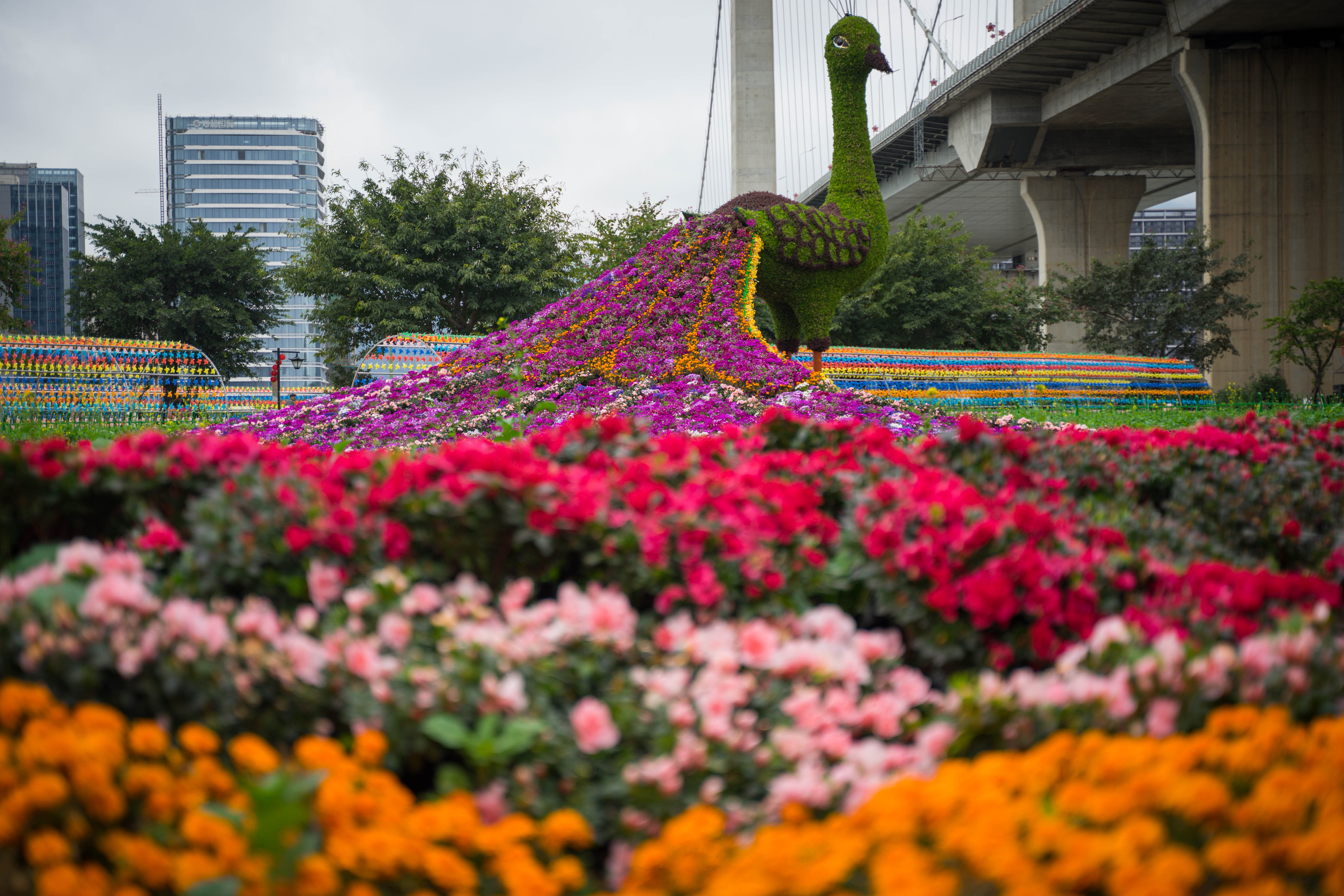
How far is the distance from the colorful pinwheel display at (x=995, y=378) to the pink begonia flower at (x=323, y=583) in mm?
14572

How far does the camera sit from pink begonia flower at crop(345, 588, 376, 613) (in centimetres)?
172

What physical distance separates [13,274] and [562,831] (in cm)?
2941

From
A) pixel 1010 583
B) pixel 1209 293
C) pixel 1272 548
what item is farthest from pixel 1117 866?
pixel 1209 293

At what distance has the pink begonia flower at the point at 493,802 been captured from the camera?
1400 millimetres

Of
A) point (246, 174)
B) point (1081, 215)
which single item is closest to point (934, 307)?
point (1081, 215)

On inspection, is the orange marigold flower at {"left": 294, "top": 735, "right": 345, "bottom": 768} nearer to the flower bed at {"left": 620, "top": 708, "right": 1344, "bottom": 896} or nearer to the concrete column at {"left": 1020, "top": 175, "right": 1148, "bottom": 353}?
the flower bed at {"left": 620, "top": 708, "right": 1344, "bottom": 896}

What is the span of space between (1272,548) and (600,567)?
215cm

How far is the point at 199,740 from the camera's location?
1.33 meters

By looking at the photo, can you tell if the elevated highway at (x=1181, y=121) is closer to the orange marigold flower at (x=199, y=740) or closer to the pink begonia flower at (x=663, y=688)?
the pink begonia flower at (x=663, y=688)

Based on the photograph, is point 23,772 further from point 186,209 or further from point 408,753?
point 186,209

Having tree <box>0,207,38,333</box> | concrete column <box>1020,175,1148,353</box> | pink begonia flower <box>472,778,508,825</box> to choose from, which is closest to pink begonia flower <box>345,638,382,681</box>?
pink begonia flower <box>472,778,508,825</box>

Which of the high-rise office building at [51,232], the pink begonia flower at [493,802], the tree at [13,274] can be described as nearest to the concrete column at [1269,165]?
the pink begonia flower at [493,802]

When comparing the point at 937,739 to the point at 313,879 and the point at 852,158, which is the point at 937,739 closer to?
the point at 313,879

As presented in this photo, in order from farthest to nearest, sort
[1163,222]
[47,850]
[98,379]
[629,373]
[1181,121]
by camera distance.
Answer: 1. [1163,222]
2. [1181,121]
3. [98,379]
4. [629,373]
5. [47,850]
